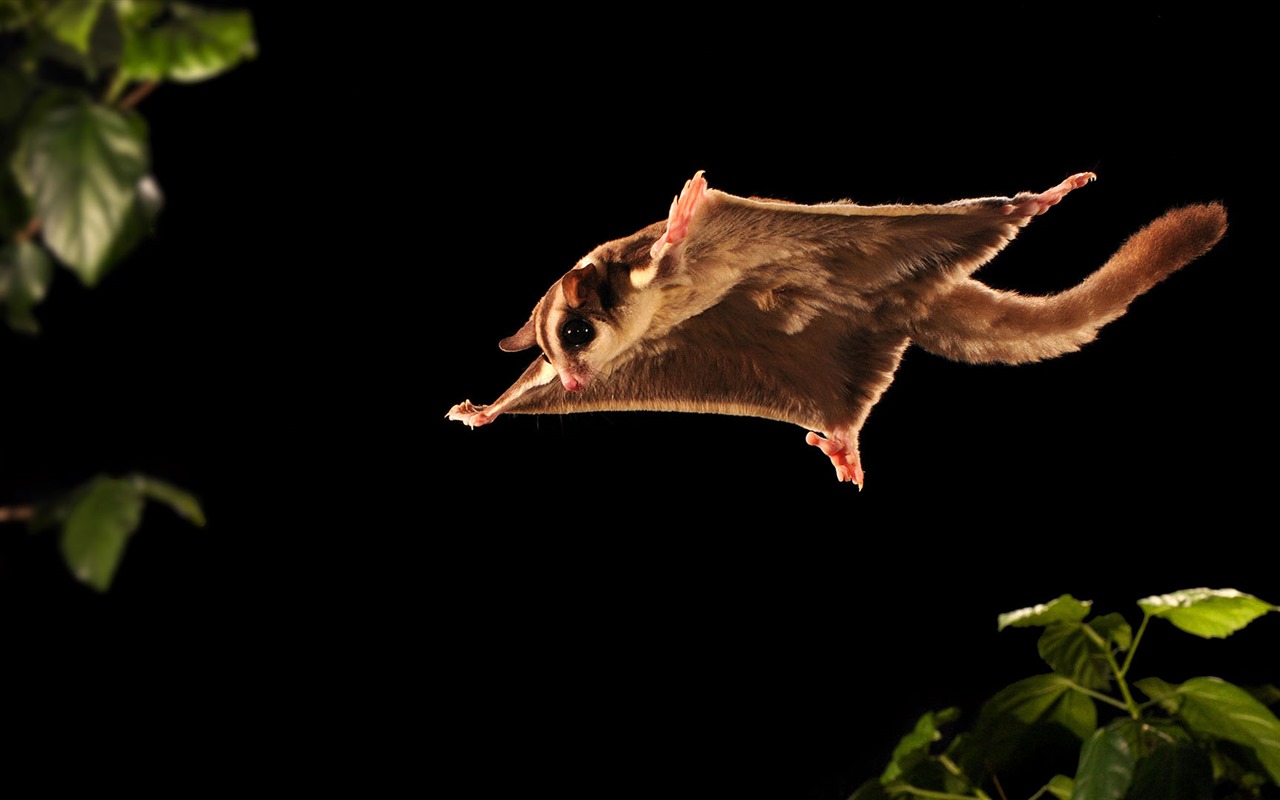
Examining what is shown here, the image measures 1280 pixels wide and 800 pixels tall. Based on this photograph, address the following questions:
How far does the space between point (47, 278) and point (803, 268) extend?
5.21 feet

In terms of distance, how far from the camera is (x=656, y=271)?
220 centimetres

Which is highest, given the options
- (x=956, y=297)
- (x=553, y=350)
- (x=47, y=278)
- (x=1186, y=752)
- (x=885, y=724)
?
(x=47, y=278)

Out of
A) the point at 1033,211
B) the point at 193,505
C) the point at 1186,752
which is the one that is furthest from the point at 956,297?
the point at 193,505

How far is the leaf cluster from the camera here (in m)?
0.93

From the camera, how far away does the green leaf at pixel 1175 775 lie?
69.8 inches

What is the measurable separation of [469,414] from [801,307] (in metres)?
0.76

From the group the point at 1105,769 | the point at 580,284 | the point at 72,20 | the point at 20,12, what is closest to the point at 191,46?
the point at 72,20

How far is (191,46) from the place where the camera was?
1.00m

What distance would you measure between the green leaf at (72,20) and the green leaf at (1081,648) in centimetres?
186

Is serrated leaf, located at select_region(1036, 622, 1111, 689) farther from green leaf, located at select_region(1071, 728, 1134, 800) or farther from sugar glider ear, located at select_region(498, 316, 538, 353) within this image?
sugar glider ear, located at select_region(498, 316, 538, 353)

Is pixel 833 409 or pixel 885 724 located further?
pixel 885 724

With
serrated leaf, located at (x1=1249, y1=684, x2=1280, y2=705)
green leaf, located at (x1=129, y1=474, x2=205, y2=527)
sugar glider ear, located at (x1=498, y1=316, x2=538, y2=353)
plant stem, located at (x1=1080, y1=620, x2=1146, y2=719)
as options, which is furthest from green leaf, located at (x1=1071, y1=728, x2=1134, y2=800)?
green leaf, located at (x1=129, y1=474, x2=205, y2=527)

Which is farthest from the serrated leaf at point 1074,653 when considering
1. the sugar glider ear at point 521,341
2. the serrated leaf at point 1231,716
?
the sugar glider ear at point 521,341

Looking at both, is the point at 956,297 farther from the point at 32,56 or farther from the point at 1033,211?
the point at 32,56
